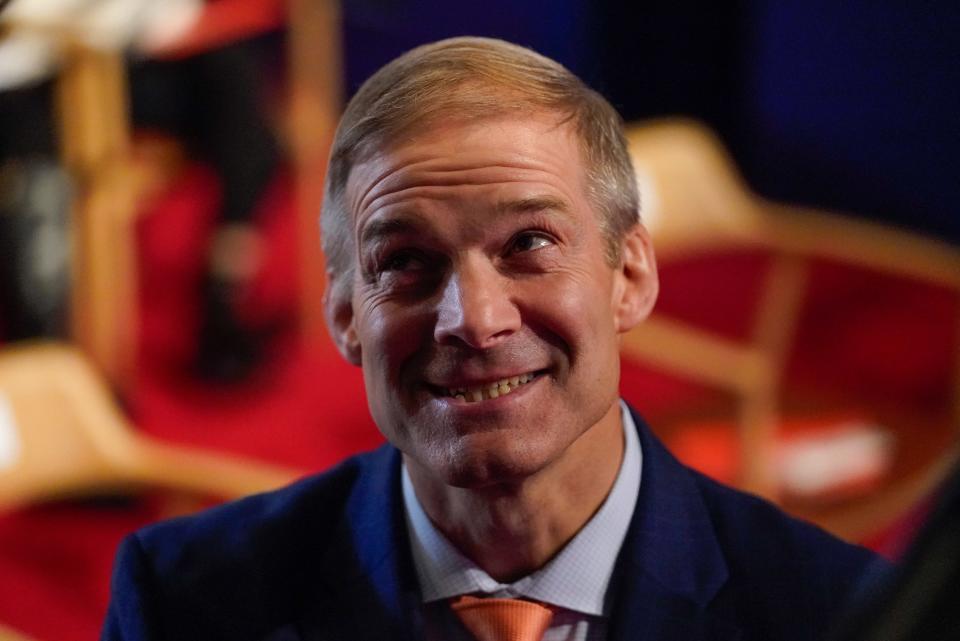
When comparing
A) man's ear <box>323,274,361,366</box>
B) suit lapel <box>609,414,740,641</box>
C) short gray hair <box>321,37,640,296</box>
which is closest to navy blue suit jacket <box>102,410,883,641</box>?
suit lapel <box>609,414,740,641</box>

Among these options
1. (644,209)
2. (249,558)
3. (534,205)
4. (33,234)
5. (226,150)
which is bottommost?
(33,234)

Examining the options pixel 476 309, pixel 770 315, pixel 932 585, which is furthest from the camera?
pixel 770 315

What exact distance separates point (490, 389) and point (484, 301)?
2.7 inches

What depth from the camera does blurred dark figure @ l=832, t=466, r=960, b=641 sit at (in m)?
0.44

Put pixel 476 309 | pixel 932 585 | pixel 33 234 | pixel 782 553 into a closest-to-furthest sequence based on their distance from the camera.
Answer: pixel 932 585 < pixel 476 309 < pixel 782 553 < pixel 33 234

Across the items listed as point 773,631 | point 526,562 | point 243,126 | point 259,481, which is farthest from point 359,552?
point 243,126

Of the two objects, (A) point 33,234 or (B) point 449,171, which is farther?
(A) point 33,234

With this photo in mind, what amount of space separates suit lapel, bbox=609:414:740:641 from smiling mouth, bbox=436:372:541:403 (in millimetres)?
185

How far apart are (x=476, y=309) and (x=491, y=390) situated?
2.6 inches

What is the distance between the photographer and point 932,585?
44 centimetres

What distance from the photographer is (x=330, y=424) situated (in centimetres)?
342

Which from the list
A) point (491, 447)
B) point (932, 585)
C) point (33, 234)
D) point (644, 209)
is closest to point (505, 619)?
point (491, 447)

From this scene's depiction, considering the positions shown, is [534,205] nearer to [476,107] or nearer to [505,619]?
[476,107]

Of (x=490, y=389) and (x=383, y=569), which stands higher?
(x=490, y=389)
